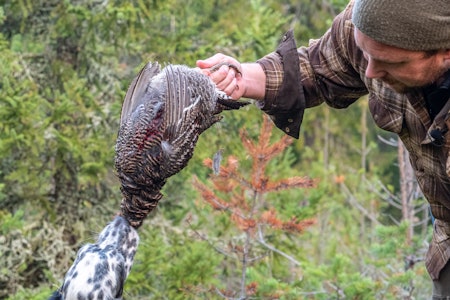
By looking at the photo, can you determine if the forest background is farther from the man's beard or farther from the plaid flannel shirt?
the man's beard

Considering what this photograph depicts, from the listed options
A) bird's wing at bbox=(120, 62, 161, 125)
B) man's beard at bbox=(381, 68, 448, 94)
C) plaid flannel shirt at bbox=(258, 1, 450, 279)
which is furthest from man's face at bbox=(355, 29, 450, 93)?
bird's wing at bbox=(120, 62, 161, 125)

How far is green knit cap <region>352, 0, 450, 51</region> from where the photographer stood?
2787 millimetres

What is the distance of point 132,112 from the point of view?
133 inches

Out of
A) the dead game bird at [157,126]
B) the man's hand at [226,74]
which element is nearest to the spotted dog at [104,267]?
the dead game bird at [157,126]

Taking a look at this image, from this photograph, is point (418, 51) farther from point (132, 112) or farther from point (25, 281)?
point (25, 281)

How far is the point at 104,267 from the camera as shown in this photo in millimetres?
3328

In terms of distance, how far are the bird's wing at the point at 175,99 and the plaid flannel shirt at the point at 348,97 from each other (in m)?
0.48

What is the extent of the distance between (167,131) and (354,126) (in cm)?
1213

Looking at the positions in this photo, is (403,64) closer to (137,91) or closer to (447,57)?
(447,57)

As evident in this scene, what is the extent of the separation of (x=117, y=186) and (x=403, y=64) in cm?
532

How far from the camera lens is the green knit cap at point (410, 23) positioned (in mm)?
2787

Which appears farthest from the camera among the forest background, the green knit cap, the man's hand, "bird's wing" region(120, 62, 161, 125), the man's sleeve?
the forest background

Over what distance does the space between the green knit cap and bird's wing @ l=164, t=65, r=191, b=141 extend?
0.85 meters

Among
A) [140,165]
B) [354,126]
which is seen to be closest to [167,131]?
[140,165]
